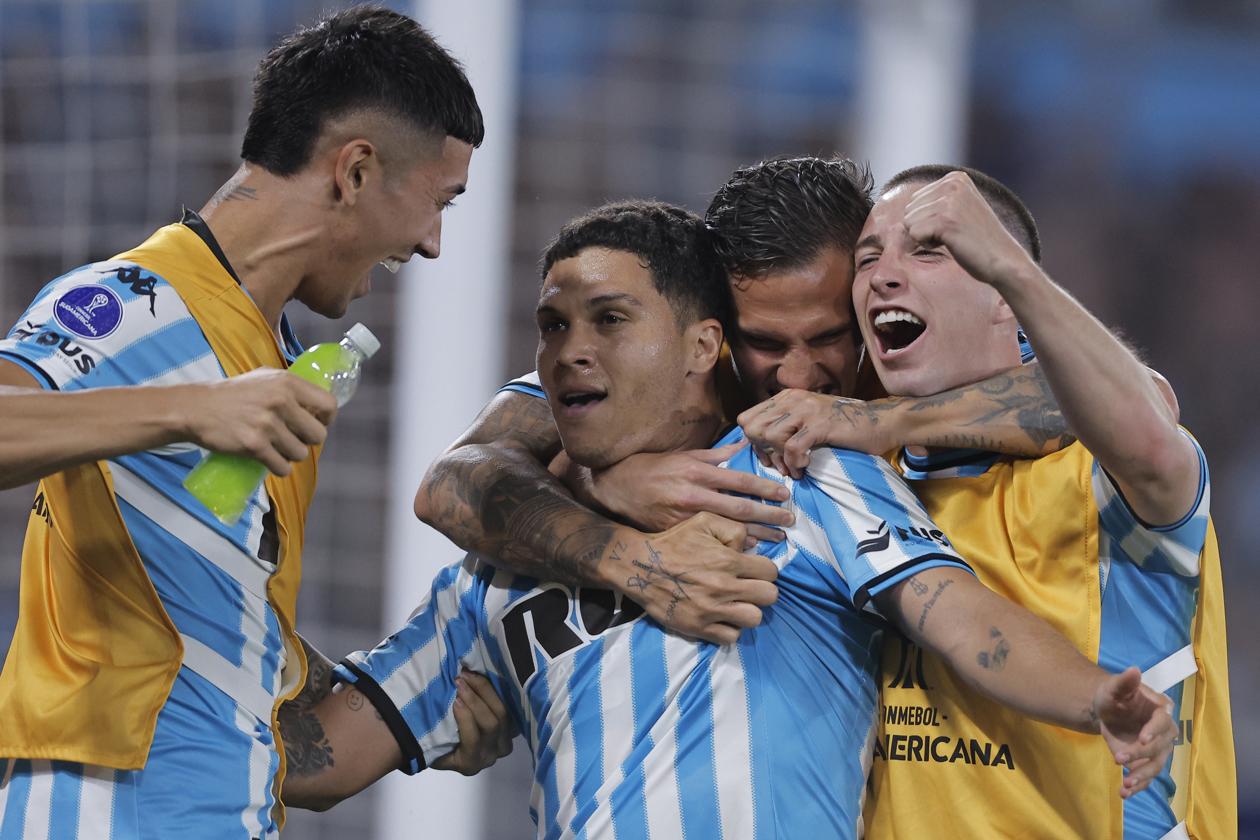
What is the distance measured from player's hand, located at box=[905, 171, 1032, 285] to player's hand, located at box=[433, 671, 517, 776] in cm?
114

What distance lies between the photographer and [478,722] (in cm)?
249

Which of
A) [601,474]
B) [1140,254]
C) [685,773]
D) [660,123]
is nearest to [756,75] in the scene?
[660,123]

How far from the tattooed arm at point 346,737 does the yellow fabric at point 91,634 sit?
0.45 meters

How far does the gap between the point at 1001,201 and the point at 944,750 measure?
0.89 m

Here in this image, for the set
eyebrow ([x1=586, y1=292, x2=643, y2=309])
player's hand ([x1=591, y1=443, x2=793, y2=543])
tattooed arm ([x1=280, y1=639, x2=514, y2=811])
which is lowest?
tattooed arm ([x1=280, y1=639, x2=514, y2=811])

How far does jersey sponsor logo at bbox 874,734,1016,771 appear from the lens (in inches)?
82.5

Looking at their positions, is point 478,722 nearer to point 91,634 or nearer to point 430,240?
point 91,634

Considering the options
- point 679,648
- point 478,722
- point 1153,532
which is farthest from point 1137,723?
point 478,722

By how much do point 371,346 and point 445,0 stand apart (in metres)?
2.48

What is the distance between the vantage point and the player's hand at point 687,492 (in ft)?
7.09

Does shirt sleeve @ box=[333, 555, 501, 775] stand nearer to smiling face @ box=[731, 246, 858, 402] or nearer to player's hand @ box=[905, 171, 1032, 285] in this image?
smiling face @ box=[731, 246, 858, 402]

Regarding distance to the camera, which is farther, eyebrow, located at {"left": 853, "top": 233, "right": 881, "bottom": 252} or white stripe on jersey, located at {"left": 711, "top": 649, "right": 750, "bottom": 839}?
eyebrow, located at {"left": 853, "top": 233, "right": 881, "bottom": 252}

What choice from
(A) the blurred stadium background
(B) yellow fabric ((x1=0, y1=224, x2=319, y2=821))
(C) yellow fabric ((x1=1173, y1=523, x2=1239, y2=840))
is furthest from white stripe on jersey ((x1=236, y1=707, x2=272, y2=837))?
(A) the blurred stadium background

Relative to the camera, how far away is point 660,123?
6609mm
